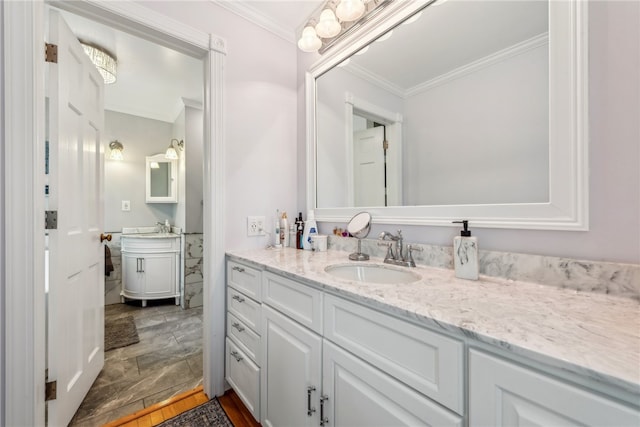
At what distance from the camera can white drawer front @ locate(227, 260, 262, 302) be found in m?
1.16

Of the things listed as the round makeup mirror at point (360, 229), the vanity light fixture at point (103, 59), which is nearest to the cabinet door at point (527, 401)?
the round makeup mirror at point (360, 229)

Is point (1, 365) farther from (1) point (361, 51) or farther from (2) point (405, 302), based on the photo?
(1) point (361, 51)

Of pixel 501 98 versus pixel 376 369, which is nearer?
pixel 376 369

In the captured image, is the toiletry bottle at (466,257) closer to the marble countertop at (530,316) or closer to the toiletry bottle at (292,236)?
the marble countertop at (530,316)

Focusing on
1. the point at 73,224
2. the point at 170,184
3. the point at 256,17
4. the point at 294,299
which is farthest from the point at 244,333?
the point at 170,184

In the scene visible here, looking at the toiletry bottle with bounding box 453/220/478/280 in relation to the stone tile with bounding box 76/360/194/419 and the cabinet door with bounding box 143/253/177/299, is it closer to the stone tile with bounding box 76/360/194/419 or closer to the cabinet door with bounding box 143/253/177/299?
the stone tile with bounding box 76/360/194/419

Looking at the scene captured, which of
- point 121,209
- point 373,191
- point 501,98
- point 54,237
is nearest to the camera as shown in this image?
point 501,98

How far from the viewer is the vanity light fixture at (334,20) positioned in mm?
1257

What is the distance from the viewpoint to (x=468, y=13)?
1014 mm

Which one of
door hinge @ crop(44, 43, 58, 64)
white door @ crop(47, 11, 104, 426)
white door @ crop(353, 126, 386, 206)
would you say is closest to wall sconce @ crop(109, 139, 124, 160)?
white door @ crop(47, 11, 104, 426)

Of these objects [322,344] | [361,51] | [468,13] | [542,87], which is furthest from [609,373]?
[361,51]

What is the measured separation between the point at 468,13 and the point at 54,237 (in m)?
1.94

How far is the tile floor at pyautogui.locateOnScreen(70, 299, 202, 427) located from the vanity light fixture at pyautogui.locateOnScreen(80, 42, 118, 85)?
2098mm

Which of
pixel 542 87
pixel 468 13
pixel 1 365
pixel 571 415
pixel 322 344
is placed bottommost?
pixel 1 365
